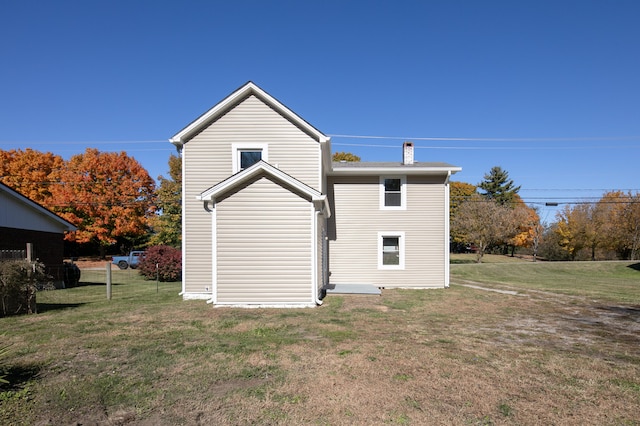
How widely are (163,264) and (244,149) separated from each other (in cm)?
1206

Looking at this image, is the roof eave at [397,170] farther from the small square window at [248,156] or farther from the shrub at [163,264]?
the shrub at [163,264]

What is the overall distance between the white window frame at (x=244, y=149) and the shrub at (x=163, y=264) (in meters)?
11.1

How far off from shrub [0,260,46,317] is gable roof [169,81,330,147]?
569 centimetres

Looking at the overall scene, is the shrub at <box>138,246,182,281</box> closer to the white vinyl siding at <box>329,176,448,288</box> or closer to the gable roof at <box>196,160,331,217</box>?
the white vinyl siding at <box>329,176,448,288</box>

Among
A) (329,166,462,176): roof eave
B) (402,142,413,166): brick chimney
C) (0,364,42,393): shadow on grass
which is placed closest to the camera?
(0,364,42,393): shadow on grass

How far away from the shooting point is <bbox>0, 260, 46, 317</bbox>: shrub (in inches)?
347

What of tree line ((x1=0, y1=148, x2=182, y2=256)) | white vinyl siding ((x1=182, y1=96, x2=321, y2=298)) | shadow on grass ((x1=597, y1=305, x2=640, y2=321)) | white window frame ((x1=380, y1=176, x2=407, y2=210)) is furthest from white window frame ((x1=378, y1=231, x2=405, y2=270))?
tree line ((x1=0, y1=148, x2=182, y2=256))

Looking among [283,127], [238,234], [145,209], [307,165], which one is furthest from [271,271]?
[145,209]

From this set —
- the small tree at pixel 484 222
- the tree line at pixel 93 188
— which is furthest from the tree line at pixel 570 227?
the tree line at pixel 93 188

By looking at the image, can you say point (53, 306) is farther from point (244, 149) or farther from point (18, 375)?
point (244, 149)

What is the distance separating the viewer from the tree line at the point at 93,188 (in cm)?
3441

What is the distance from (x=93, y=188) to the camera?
35.5 meters

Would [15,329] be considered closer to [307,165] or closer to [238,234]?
[238,234]

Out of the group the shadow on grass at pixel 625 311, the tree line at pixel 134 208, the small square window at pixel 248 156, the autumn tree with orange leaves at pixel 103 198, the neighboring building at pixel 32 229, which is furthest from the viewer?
the autumn tree with orange leaves at pixel 103 198
